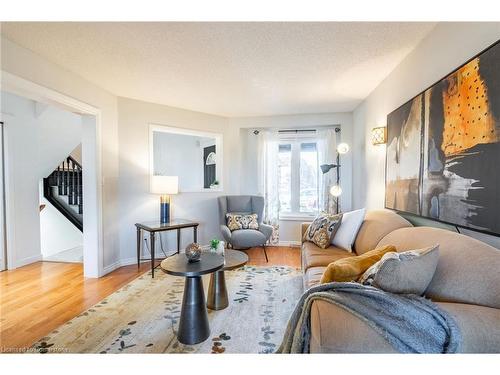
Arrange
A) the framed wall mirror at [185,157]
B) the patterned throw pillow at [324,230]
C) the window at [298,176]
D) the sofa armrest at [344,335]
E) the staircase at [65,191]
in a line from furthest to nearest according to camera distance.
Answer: the framed wall mirror at [185,157] < the staircase at [65,191] < the window at [298,176] < the patterned throw pillow at [324,230] < the sofa armrest at [344,335]

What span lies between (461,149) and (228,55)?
1.88 m

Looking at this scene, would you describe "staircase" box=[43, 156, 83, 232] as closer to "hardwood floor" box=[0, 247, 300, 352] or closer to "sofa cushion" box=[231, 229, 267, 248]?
"hardwood floor" box=[0, 247, 300, 352]

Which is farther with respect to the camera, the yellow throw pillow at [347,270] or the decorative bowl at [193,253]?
the decorative bowl at [193,253]

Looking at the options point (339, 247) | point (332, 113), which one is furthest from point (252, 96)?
point (339, 247)

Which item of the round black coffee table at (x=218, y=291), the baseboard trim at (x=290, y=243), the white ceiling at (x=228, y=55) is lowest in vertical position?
the baseboard trim at (x=290, y=243)

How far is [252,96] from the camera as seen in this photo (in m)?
3.36

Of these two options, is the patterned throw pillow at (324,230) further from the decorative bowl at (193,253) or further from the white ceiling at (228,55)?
the white ceiling at (228,55)

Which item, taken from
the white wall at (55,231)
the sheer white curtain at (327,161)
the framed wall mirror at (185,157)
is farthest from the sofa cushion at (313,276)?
the white wall at (55,231)

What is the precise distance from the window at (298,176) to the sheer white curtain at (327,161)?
0.10m

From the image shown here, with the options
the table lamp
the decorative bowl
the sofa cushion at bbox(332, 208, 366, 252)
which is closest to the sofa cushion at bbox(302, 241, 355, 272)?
the sofa cushion at bbox(332, 208, 366, 252)

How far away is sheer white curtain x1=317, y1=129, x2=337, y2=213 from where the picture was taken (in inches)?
167

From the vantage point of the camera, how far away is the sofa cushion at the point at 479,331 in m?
0.87

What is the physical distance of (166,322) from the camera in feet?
6.74

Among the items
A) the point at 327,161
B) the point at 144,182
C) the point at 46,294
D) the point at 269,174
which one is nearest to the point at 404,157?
the point at 327,161
